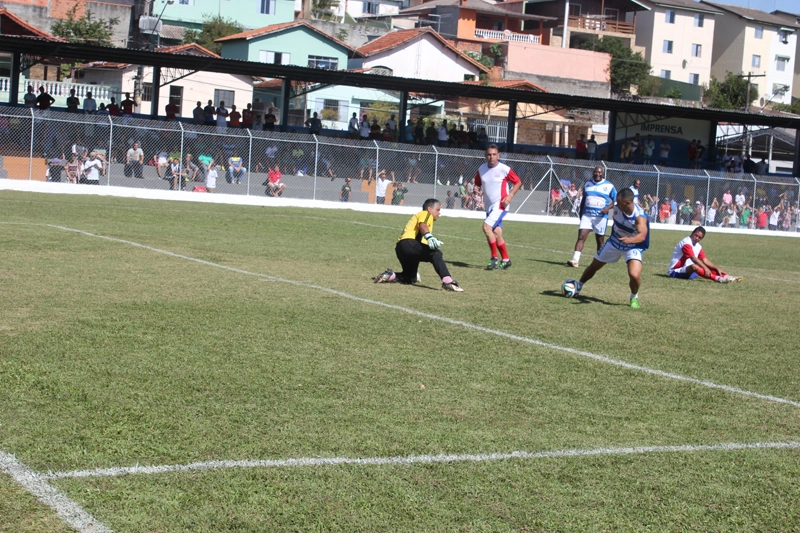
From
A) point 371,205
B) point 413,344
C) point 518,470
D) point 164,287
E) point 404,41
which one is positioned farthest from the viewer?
point 404,41

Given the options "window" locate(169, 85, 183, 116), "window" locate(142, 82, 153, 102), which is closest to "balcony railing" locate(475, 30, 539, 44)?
"window" locate(169, 85, 183, 116)

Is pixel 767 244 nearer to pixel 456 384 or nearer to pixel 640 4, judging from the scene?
pixel 456 384

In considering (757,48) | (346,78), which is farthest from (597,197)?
(757,48)

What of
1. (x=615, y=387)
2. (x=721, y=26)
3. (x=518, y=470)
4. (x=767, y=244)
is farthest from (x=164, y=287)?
(x=721, y=26)

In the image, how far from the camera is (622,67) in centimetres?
7625

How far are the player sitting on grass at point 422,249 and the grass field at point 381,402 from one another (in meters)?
0.28

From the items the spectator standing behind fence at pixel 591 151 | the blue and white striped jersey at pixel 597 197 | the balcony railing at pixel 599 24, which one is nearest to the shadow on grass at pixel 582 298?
the blue and white striped jersey at pixel 597 197

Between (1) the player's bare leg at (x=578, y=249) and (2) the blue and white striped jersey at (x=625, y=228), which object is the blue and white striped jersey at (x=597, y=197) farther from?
(2) the blue and white striped jersey at (x=625, y=228)

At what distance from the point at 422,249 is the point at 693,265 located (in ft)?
18.9

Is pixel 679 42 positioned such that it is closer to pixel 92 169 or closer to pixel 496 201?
pixel 92 169

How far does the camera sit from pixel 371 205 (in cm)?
2914

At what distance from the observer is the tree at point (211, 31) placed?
6500 centimetres

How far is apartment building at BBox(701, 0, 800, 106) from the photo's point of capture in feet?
286

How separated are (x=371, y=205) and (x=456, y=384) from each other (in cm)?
2244
